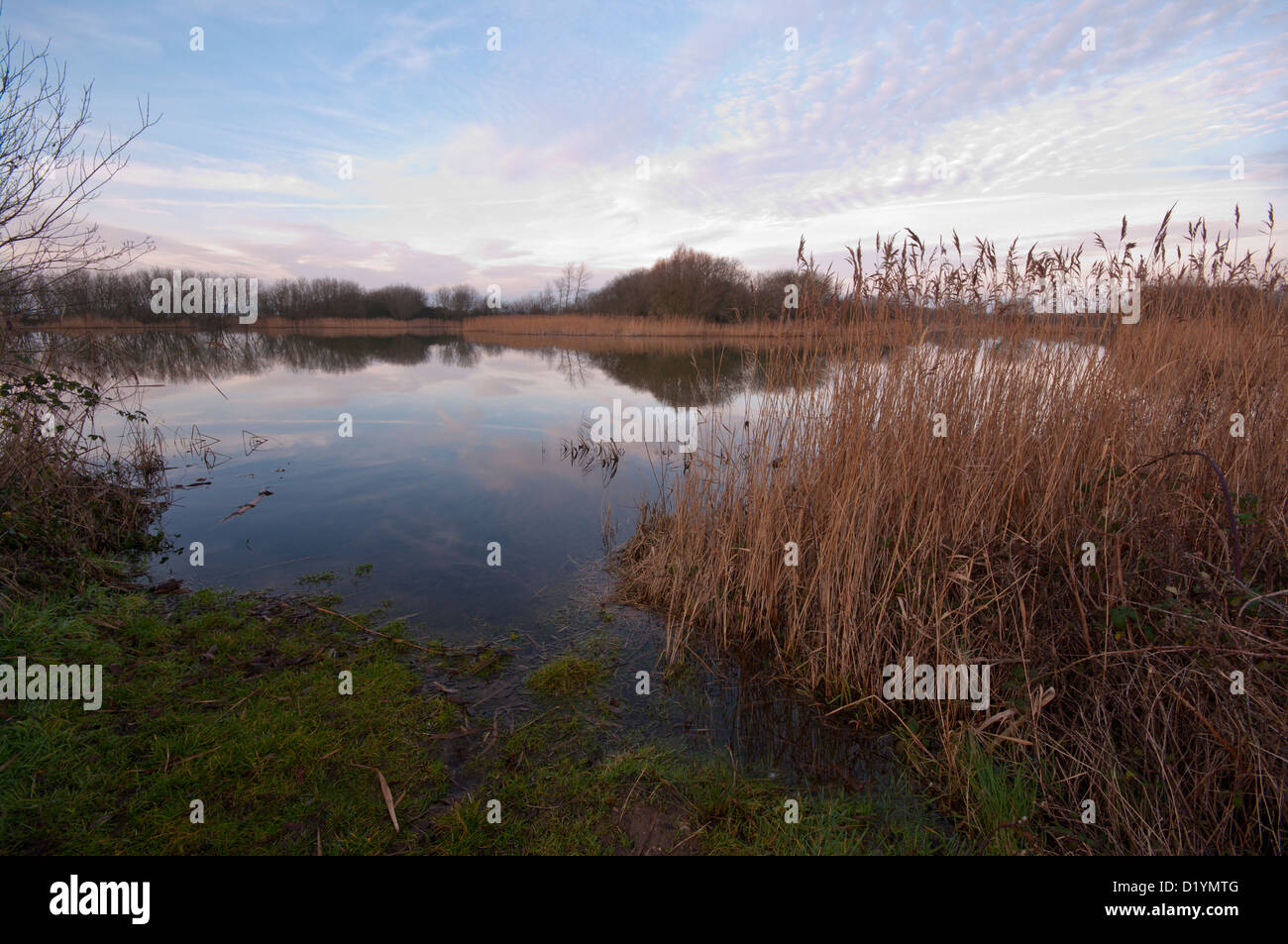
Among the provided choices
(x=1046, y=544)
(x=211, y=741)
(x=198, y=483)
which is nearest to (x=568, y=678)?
(x=211, y=741)

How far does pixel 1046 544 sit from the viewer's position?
3436 mm

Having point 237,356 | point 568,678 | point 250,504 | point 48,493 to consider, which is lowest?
point 568,678

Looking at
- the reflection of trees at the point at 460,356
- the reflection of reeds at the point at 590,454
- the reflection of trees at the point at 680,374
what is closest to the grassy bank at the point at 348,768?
the reflection of trees at the point at 680,374

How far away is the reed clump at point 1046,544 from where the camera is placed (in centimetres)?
244

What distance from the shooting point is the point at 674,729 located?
3.33m

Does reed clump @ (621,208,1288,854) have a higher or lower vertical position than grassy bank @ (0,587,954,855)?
higher

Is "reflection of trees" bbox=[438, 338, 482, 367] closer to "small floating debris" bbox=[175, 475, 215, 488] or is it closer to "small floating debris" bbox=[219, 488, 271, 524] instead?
"small floating debris" bbox=[175, 475, 215, 488]

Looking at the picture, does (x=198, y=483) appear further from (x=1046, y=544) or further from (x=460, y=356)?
(x=460, y=356)

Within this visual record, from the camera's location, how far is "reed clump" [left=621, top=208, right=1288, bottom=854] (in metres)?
2.44

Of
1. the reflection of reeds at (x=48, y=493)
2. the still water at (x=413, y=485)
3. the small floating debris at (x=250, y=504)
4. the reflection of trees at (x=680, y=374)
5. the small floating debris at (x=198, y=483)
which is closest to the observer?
the reflection of reeds at (x=48, y=493)

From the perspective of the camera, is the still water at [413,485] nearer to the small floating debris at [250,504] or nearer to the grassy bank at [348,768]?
the small floating debris at [250,504]

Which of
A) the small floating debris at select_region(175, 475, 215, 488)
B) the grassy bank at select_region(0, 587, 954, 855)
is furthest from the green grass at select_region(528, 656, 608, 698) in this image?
the small floating debris at select_region(175, 475, 215, 488)
